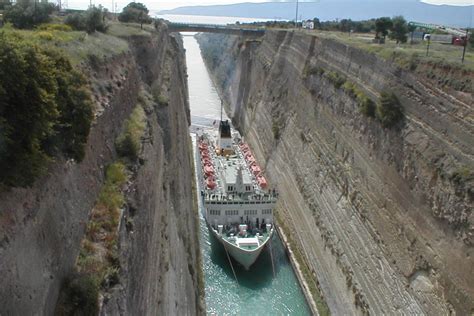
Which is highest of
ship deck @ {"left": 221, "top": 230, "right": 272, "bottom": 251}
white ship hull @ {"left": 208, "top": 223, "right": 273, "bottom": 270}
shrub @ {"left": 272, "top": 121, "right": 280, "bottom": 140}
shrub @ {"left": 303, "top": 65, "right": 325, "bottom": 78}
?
shrub @ {"left": 303, "top": 65, "right": 325, "bottom": 78}

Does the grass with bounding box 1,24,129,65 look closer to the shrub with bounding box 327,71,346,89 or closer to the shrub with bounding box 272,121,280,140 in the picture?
the shrub with bounding box 327,71,346,89

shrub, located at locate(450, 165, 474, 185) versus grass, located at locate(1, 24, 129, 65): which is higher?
grass, located at locate(1, 24, 129, 65)

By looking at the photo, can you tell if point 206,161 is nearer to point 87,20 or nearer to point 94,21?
point 94,21

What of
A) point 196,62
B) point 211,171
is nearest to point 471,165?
point 211,171

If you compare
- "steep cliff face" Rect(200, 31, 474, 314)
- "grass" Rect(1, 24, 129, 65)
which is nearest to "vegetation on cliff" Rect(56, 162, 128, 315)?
"grass" Rect(1, 24, 129, 65)

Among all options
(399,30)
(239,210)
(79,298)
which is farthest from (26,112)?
(399,30)
